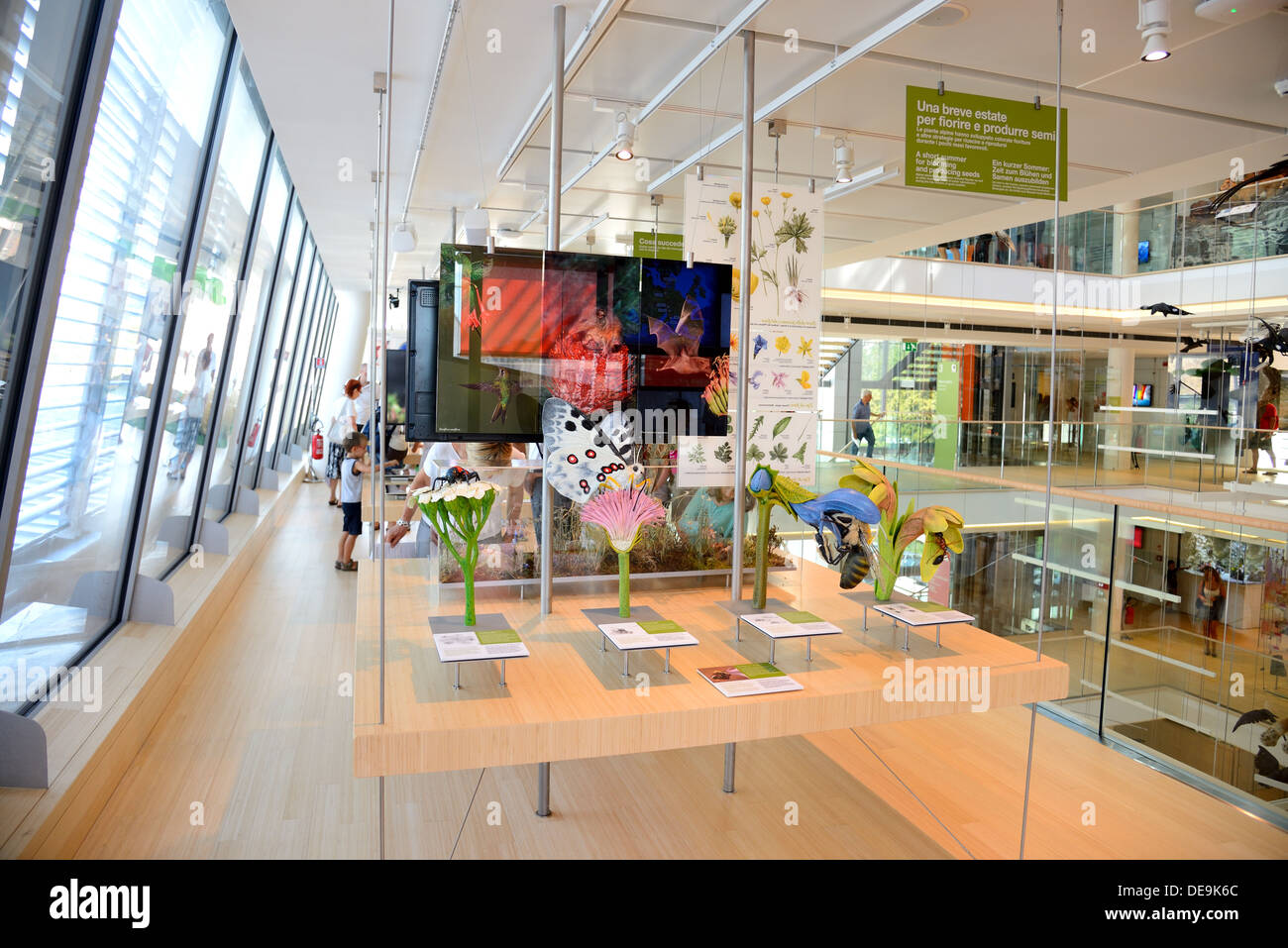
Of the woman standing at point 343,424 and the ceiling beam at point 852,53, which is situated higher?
the ceiling beam at point 852,53

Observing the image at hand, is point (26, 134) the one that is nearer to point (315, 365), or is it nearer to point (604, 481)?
point (604, 481)

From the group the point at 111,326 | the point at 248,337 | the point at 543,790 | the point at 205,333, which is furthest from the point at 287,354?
the point at 543,790

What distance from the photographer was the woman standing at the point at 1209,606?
20.3 feet

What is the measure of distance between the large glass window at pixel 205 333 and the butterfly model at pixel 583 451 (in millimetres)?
3085

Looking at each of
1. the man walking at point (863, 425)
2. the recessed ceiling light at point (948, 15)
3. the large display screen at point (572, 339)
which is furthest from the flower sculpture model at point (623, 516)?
the man walking at point (863, 425)

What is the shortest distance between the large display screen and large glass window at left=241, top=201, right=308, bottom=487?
6116 mm

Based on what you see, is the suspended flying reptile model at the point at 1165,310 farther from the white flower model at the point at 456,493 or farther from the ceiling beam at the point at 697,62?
the white flower model at the point at 456,493

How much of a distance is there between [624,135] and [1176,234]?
577 cm

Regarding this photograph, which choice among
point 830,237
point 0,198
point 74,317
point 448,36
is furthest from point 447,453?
point 830,237

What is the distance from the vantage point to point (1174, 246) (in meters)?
8.02

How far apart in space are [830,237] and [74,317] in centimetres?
725

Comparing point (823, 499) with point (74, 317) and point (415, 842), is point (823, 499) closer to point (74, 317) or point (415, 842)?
point (415, 842)

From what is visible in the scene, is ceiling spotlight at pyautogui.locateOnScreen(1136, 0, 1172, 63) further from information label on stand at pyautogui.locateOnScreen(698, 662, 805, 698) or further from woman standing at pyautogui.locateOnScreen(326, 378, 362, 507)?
woman standing at pyautogui.locateOnScreen(326, 378, 362, 507)

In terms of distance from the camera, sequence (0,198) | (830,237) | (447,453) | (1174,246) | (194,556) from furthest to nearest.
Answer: (830,237) → (1174,246) → (194,556) → (447,453) → (0,198)
